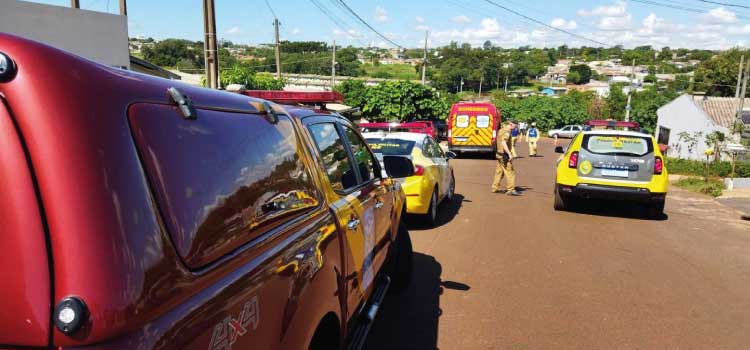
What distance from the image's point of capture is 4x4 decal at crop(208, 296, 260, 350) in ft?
5.26

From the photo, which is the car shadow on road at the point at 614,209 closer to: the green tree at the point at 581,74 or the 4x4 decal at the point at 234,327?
the 4x4 decal at the point at 234,327

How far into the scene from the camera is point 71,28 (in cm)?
1156

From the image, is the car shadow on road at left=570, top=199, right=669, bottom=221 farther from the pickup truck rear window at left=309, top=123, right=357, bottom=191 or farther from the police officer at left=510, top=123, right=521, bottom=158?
the pickup truck rear window at left=309, top=123, right=357, bottom=191

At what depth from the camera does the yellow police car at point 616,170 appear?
9.27 m

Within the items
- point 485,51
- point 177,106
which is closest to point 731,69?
point 485,51

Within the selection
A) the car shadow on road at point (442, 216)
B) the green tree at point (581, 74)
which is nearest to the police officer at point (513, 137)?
the car shadow on road at point (442, 216)

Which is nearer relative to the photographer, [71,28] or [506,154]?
[71,28]

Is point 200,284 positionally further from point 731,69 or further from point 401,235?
point 731,69

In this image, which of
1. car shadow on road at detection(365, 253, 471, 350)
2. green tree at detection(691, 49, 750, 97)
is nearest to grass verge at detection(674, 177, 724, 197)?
car shadow on road at detection(365, 253, 471, 350)

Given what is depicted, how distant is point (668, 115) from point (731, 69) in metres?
34.3

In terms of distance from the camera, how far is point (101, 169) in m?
1.35

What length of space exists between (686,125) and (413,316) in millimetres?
36588

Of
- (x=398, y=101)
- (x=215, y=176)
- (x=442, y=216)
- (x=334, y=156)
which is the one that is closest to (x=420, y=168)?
(x=442, y=216)

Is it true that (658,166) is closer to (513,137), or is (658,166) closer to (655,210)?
(655,210)
